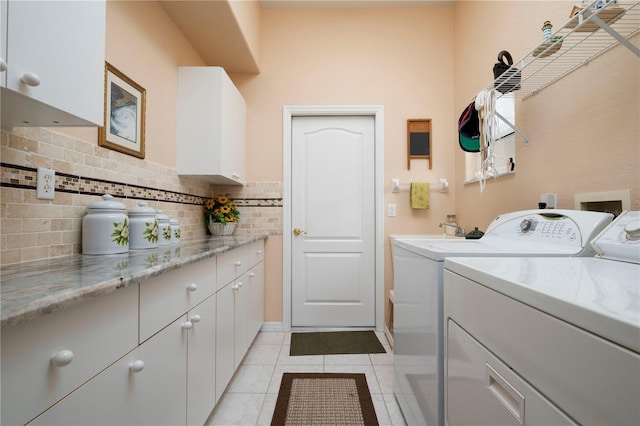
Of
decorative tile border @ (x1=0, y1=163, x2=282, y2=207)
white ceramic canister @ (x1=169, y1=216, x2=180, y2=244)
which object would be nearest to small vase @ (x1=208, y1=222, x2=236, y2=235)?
decorative tile border @ (x1=0, y1=163, x2=282, y2=207)

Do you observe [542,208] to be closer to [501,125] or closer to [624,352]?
[501,125]

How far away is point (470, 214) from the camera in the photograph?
230 cm

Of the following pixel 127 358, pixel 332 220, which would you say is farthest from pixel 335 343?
pixel 127 358

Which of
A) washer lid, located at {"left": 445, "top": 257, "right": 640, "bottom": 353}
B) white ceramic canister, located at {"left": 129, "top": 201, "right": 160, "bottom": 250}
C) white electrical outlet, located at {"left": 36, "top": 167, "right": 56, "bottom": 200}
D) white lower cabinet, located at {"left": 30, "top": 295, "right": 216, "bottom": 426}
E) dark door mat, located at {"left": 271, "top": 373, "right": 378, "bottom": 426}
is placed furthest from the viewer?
dark door mat, located at {"left": 271, "top": 373, "right": 378, "bottom": 426}

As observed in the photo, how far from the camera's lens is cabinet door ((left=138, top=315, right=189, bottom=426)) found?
86cm

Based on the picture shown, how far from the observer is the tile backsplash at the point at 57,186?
3.13 feet

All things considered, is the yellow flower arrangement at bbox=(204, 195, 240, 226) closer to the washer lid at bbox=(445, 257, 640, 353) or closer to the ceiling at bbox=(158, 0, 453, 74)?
the ceiling at bbox=(158, 0, 453, 74)

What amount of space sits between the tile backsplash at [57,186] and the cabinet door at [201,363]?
23.4 inches

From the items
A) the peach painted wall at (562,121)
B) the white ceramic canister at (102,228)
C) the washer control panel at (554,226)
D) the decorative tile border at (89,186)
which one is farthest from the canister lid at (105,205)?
the peach painted wall at (562,121)

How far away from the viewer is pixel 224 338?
5.00 feet

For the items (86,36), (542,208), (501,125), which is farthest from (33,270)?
(501,125)

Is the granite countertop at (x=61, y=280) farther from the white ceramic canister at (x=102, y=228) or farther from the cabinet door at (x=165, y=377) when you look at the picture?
the cabinet door at (x=165, y=377)

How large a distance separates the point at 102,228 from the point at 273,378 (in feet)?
4.50

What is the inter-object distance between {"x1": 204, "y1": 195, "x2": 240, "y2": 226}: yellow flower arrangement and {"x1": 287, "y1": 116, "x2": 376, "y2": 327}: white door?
1.87ft
